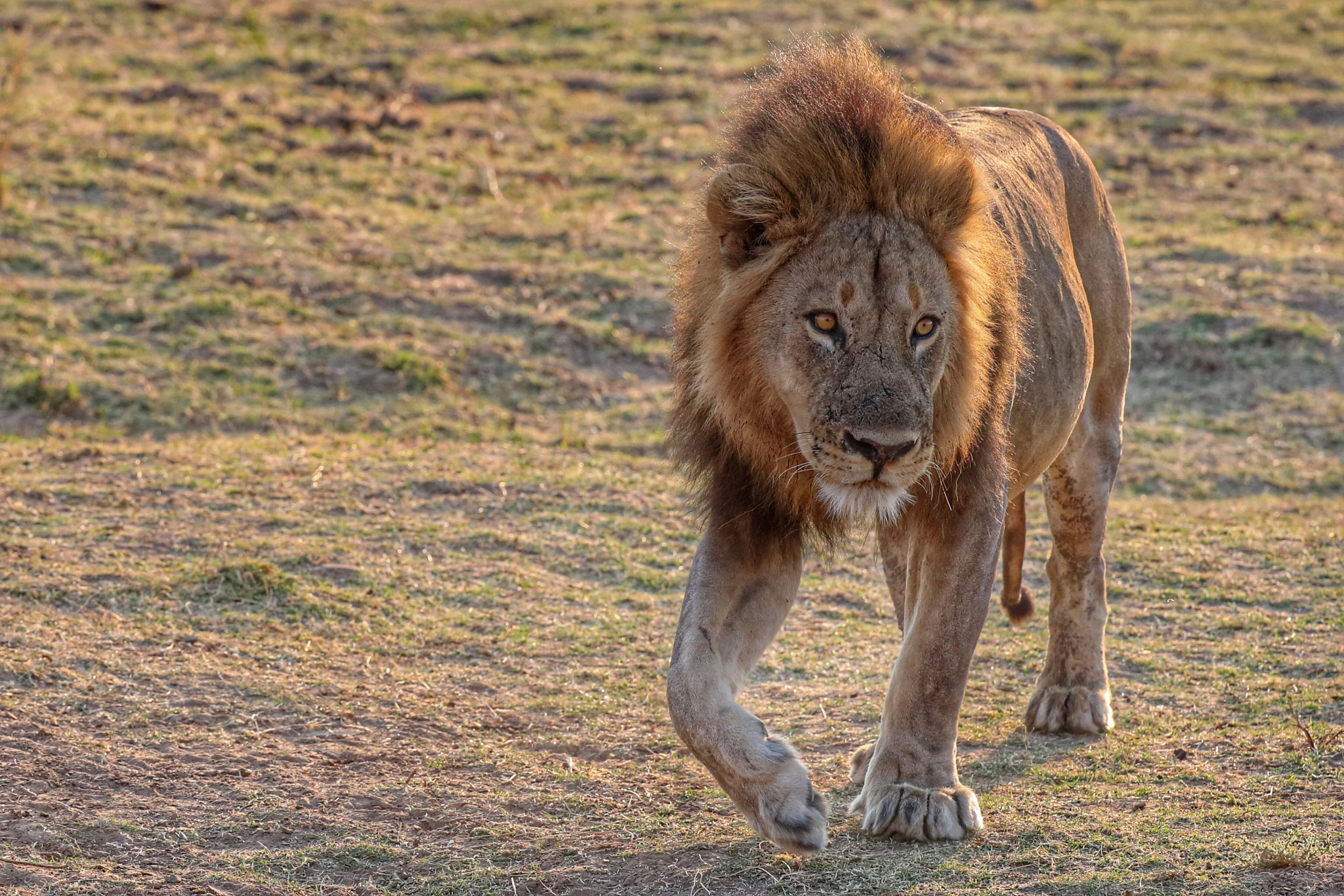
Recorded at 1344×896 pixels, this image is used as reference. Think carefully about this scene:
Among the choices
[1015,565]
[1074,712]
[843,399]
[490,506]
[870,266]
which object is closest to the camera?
→ [843,399]

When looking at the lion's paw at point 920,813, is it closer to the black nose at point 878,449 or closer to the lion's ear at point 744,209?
the black nose at point 878,449

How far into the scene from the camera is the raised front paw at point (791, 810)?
126 inches

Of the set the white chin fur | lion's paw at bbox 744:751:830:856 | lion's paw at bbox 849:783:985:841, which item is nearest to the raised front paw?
lion's paw at bbox 744:751:830:856

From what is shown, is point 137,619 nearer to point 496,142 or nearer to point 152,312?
point 152,312

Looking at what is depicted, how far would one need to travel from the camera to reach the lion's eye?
11.4 ft

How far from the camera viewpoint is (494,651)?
16.5ft

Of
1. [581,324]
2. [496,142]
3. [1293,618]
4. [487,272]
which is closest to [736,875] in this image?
[1293,618]

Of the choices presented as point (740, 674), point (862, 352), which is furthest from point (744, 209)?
point (740, 674)

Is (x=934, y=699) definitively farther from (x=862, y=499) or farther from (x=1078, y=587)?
(x=1078, y=587)

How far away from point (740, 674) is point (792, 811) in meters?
0.57

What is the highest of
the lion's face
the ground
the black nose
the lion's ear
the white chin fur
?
the lion's ear

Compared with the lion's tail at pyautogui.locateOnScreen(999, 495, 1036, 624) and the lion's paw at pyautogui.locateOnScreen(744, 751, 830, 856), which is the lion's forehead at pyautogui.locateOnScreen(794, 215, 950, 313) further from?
the lion's tail at pyautogui.locateOnScreen(999, 495, 1036, 624)

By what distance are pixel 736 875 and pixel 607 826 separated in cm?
45

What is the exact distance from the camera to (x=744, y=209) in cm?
356
